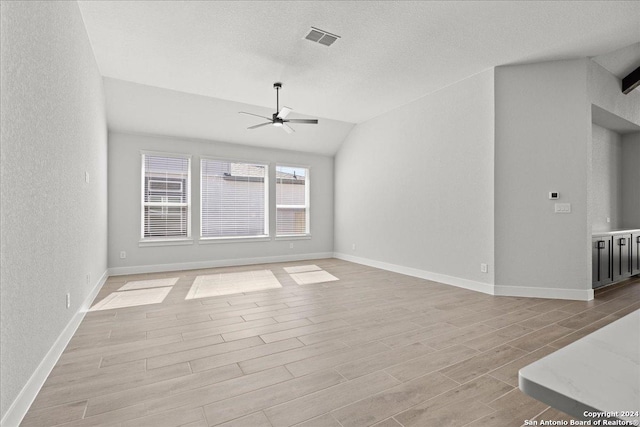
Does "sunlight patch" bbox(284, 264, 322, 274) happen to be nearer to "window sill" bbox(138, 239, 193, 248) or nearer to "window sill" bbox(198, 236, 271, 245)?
"window sill" bbox(198, 236, 271, 245)

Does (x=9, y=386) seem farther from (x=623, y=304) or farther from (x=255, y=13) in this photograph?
(x=623, y=304)

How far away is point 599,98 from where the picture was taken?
4.25m

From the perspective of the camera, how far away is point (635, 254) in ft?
16.8

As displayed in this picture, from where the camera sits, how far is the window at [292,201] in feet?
24.8

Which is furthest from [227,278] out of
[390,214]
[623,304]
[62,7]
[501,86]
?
[623,304]

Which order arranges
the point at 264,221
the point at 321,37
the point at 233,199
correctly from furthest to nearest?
the point at 264,221 < the point at 233,199 < the point at 321,37

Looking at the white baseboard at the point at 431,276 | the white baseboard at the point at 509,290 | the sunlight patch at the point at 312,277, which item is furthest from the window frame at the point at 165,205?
the white baseboard at the point at 509,290

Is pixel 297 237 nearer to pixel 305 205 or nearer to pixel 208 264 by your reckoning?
pixel 305 205

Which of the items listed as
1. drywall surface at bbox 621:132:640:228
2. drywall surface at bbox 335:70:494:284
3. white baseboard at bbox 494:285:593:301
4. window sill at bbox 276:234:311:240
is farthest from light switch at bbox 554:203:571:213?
window sill at bbox 276:234:311:240

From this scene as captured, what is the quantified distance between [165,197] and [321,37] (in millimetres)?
4454

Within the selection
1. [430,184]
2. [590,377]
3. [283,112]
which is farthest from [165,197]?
[590,377]

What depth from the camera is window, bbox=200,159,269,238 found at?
21.9 feet

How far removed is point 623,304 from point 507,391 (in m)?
3.07

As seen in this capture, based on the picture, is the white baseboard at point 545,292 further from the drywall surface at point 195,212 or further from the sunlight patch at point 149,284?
the sunlight patch at point 149,284
